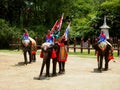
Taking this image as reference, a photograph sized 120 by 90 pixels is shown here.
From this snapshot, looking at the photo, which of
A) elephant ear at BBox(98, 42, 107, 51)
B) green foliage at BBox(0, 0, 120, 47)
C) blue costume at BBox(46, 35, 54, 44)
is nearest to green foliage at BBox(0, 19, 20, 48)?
green foliage at BBox(0, 0, 120, 47)

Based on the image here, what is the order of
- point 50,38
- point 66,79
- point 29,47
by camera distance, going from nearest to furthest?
1. point 66,79
2. point 50,38
3. point 29,47

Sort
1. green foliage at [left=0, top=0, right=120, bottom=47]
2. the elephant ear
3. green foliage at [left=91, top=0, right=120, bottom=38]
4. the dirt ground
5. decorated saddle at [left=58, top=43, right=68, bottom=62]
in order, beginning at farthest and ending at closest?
green foliage at [left=91, top=0, right=120, bottom=38], green foliage at [left=0, top=0, right=120, bottom=47], the elephant ear, decorated saddle at [left=58, top=43, right=68, bottom=62], the dirt ground

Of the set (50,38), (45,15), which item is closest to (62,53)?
(50,38)

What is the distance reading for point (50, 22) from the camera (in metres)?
41.2

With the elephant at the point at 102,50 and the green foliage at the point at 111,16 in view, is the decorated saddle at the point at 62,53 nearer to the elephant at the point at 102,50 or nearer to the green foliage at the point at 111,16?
the elephant at the point at 102,50

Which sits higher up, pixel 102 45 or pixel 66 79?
pixel 102 45

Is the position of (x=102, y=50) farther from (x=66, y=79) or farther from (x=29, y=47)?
(x=29, y=47)

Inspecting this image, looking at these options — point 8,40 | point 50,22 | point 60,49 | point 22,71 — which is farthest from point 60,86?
point 50,22

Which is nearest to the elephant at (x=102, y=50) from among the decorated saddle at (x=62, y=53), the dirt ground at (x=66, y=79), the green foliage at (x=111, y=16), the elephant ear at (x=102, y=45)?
the elephant ear at (x=102, y=45)

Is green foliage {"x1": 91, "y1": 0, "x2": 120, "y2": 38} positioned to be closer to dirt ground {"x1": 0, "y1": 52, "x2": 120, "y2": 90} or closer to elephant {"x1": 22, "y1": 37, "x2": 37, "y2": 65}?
elephant {"x1": 22, "y1": 37, "x2": 37, "y2": 65}

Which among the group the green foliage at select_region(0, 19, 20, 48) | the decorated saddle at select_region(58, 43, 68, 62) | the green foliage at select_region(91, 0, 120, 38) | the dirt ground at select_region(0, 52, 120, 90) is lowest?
the dirt ground at select_region(0, 52, 120, 90)

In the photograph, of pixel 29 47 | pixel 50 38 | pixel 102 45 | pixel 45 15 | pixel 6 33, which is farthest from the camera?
pixel 45 15

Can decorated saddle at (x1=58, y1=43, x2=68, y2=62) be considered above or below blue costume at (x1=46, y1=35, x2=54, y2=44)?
below

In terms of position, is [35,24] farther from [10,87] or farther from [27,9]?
[10,87]
